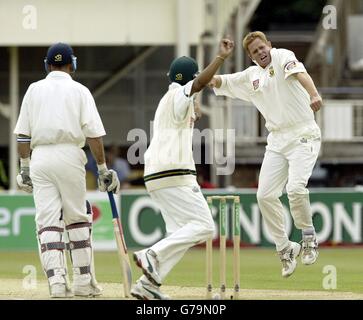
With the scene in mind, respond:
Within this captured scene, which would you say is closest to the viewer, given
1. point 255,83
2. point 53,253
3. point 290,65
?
point 53,253

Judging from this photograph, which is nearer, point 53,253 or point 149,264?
point 149,264

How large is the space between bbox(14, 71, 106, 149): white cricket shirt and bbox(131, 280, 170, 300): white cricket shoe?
55.5 inches

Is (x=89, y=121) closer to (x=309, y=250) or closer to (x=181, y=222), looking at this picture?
(x=181, y=222)

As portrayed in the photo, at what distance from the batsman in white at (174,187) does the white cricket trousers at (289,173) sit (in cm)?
151

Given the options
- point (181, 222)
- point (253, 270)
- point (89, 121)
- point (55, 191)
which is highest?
point (89, 121)

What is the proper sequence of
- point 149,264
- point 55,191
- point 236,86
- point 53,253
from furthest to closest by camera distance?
1. point 236,86
2. point 55,191
3. point 53,253
4. point 149,264

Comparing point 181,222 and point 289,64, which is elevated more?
point 289,64

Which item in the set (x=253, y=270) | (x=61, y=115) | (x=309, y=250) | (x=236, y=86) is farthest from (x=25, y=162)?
(x=253, y=270)

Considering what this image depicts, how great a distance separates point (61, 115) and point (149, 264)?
1545 millimetres

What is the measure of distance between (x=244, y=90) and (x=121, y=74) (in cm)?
1424

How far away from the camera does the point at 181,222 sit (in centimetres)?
1010

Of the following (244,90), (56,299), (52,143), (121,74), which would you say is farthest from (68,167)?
(121,74)

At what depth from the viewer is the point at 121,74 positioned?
25906 millimetres

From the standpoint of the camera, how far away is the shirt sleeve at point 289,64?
36.9 feet
